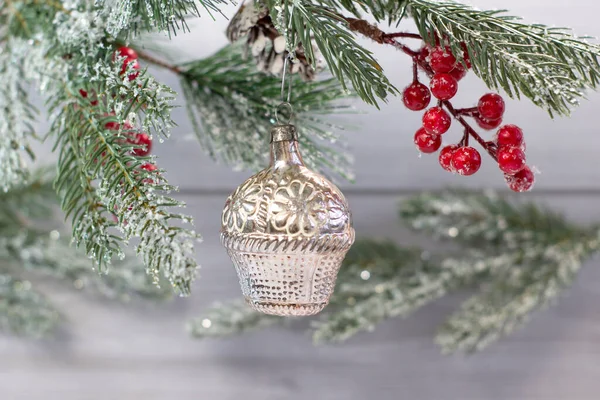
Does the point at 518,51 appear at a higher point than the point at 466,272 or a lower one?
higher

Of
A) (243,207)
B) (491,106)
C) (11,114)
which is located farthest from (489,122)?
(11,114)

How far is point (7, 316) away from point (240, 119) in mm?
486

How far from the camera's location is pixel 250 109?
344 mm

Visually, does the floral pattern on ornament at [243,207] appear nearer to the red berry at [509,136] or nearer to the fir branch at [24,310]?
the red berry at [509,136]

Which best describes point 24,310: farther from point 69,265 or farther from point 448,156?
point 448,156

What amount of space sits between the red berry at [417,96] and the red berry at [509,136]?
Answer: 0.11 ft

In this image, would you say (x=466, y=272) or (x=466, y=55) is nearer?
(x=466, y=55)

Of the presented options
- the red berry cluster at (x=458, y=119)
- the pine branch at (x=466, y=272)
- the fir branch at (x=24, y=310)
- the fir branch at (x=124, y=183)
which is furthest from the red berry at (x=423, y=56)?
the fir branch at (x=24, y=310)

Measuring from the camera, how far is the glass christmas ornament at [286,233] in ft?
0.87

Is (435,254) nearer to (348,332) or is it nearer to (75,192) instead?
(348,332)

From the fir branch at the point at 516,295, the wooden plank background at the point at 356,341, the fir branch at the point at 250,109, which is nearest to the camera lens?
the fir branch at the point at 250,109

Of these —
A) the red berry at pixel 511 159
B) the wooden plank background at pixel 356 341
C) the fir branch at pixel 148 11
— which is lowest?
the wooden plank background at pixel 356 341

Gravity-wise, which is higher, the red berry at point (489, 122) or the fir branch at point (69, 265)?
the red berry at point (489, 122)

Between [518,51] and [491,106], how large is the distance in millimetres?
33
